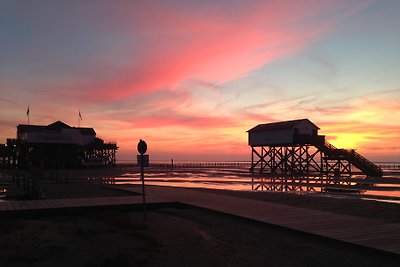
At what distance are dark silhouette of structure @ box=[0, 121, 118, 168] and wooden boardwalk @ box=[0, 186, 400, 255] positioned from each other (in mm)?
53982

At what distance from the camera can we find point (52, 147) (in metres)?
75.1

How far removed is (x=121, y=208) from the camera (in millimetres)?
16156

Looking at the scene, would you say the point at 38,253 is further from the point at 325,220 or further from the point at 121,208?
the point at 325,220

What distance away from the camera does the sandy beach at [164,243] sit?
8742 millimetres

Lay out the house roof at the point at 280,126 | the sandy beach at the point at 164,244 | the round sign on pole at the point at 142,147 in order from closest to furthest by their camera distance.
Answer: the sandy beach at the point at 164,244 < the round sign on pole at the point at 142,147 < the house roof at the point at 280,126

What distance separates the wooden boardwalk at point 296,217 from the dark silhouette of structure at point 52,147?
54.0m

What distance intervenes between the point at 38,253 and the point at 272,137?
52.6m

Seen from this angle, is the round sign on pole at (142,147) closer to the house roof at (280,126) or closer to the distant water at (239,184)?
the distant water at (239,184)

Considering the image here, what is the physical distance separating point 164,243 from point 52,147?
69.6 meters

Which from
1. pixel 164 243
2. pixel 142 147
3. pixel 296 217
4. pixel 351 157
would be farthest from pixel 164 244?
pixel 351 157

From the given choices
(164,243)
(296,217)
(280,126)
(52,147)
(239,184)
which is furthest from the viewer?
(52,147)

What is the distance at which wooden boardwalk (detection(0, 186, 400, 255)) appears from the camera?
9.75 m

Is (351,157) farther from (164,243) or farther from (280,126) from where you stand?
(164,243)

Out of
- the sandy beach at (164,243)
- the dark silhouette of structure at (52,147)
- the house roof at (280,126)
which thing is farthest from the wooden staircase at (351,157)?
the dark silhouette of structure at (52,147)
